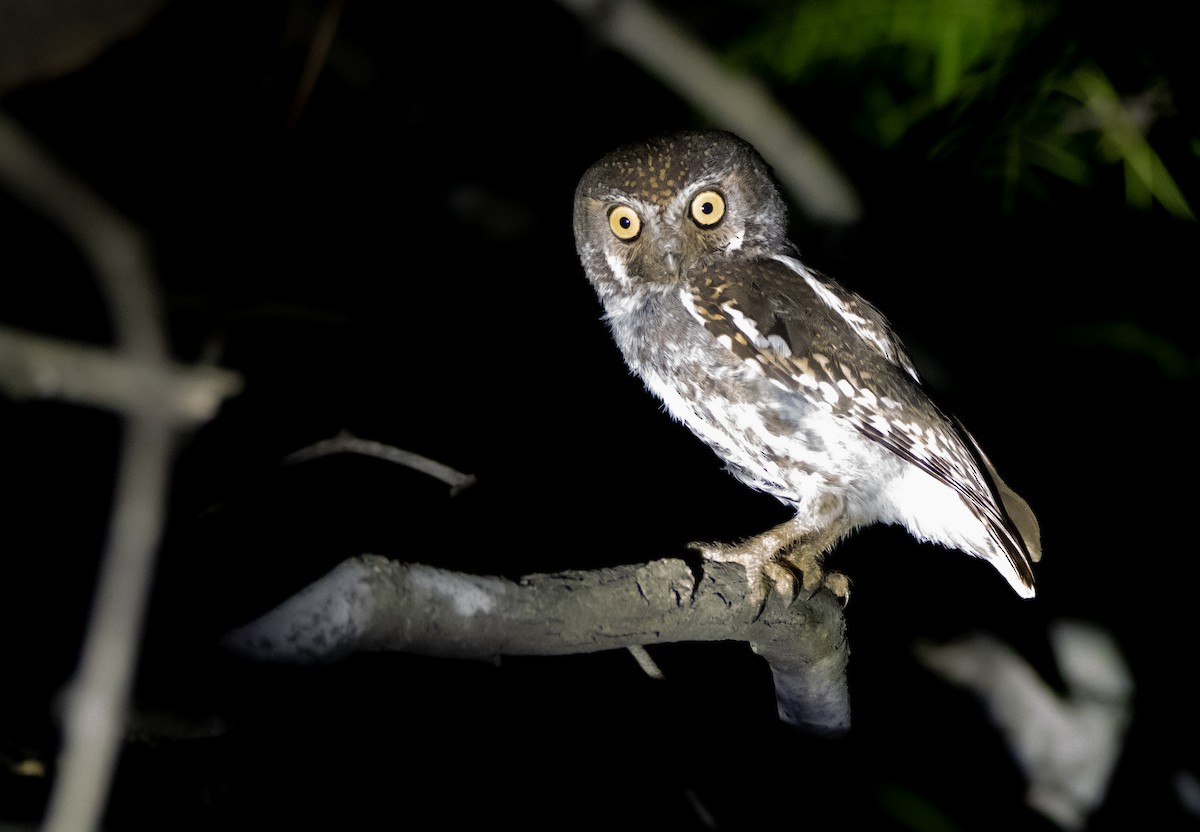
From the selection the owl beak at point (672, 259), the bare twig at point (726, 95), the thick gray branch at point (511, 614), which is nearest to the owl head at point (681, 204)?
the owl beak at point (672, 259)

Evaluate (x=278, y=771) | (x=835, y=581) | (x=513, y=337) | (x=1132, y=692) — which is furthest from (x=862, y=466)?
(x=513, y=337)

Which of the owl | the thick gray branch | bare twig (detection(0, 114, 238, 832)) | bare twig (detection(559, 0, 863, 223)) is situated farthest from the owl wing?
bare twig (detection(0, 114, 238, 832))

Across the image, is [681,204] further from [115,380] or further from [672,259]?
[115,380]

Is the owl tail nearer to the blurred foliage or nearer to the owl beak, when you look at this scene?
the owl beak

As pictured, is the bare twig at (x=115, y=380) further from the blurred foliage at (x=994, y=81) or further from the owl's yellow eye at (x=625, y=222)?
the blurred foliage at (x=994, y=81)

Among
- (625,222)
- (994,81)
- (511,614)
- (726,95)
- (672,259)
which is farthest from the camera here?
(994,81)

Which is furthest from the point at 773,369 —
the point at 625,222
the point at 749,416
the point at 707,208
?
the point at 625,222

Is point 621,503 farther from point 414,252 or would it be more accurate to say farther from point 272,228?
point 272,228
